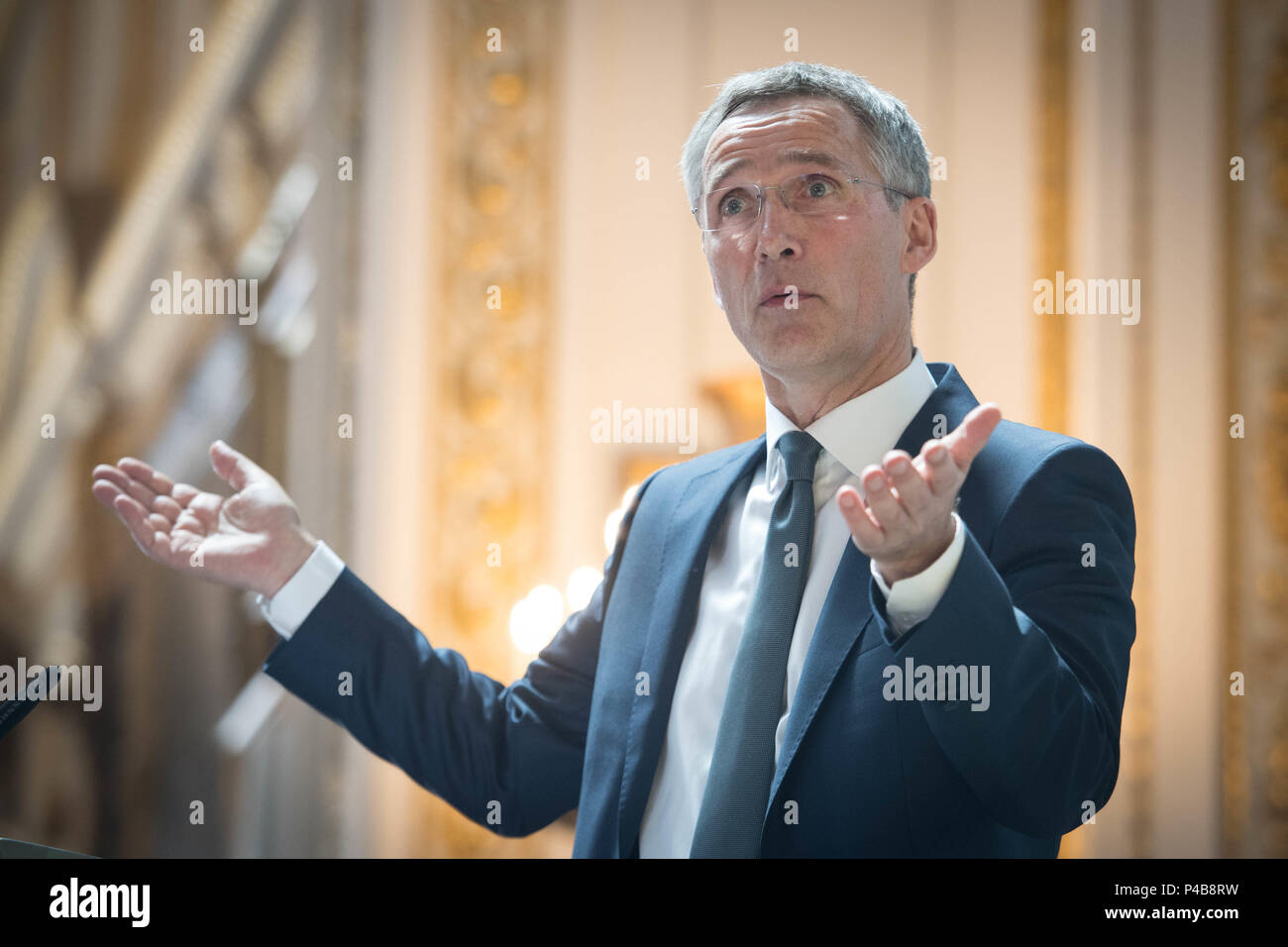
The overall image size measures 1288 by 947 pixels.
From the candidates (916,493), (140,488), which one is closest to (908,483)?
(916,493)

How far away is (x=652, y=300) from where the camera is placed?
406cm

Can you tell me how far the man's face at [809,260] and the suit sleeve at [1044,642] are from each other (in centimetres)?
32

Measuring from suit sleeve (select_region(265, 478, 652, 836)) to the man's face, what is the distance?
38cm

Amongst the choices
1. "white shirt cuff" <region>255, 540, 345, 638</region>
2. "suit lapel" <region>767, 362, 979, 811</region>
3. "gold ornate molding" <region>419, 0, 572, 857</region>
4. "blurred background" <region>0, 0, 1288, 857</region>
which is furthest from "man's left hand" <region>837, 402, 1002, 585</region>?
"gold ornate molding" <region>419, 0, 572, 857</region>

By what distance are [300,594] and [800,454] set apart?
0.68m

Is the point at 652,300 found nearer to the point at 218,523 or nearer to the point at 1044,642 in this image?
the point at 218,523

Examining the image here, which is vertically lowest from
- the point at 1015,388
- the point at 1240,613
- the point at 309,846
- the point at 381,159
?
the point at 309,846

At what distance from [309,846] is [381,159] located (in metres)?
2.62

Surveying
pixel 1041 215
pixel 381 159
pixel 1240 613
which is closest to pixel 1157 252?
pixel 1041 215

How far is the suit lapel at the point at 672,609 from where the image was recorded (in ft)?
3.88

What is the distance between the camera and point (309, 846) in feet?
11.9

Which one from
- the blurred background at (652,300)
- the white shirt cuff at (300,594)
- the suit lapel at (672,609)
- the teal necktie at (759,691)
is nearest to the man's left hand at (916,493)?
the teal necktie at (759,691)

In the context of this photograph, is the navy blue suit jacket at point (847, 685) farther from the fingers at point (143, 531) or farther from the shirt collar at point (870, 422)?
the fingers at point (143, 531)
